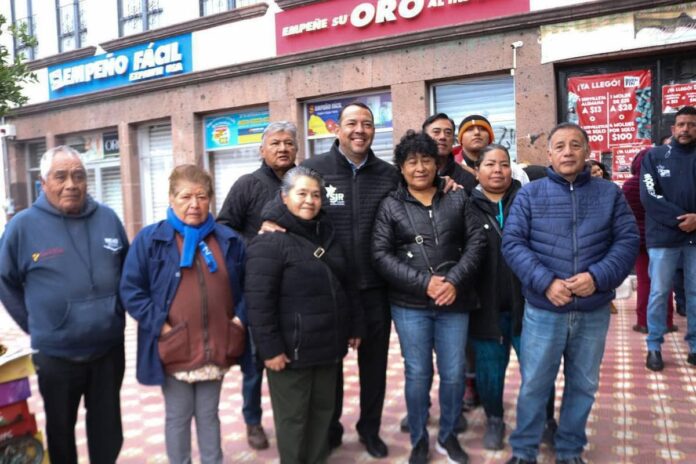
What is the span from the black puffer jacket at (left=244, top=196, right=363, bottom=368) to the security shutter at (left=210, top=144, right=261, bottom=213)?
29.0ft

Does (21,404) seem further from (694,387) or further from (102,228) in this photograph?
(694,387)

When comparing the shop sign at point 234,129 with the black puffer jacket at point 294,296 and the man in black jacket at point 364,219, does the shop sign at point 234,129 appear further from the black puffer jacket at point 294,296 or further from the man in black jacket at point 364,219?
the black puffer jacket at point 294,296

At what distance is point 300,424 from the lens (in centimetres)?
329

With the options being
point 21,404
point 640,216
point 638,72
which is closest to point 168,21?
point 638,72

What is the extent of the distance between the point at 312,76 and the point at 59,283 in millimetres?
8140

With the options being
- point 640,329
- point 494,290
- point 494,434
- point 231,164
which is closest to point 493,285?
point 494,290

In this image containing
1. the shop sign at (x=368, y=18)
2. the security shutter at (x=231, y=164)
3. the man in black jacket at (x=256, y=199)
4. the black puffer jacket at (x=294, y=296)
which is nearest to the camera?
the black puffer jacket at (x=294, y=296)

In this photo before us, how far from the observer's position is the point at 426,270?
349 centimetres

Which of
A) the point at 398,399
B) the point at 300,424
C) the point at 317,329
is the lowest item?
the point at 398,399

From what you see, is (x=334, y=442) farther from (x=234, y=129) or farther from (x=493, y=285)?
(x=234, y=129)

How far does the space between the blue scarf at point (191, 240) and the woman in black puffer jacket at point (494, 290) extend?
1583 millimetres

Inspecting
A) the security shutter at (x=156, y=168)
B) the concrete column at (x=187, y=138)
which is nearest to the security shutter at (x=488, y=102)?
the concrete column at (x=187, y=138)

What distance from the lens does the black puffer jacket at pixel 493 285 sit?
3654 mm

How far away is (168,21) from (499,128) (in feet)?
24.3
